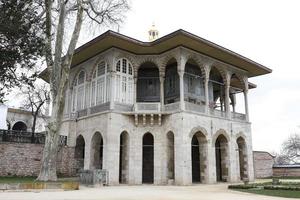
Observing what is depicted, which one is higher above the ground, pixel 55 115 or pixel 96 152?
pixel 55 115

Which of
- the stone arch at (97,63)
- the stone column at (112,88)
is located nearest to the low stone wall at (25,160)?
the stone column at (112,88)

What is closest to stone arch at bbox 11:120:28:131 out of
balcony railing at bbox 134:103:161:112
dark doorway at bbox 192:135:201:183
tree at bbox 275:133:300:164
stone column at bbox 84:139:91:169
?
stone column at bbox 84:139:91:169

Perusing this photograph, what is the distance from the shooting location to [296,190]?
1364 cm

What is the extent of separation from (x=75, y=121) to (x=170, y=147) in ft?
24.6

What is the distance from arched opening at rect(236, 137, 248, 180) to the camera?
23.9 m

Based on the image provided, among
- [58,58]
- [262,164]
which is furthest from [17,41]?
[262,164]

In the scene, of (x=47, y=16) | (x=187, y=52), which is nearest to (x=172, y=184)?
(x=187, y=52)

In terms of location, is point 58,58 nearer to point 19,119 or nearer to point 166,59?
point 166,59

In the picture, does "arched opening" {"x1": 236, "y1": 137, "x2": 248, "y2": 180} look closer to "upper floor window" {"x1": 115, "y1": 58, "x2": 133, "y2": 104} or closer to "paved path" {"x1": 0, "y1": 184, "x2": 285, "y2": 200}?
"upper floor window" {"x1": 115, "y1": 58, "x2": 133, "y2": 104}

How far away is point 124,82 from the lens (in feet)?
69.3

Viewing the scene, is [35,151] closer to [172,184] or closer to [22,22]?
[172,184]

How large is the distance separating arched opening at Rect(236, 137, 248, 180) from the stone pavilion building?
0.08 metres

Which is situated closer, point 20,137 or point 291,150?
point 20,137

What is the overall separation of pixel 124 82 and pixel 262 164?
51.4 feet
